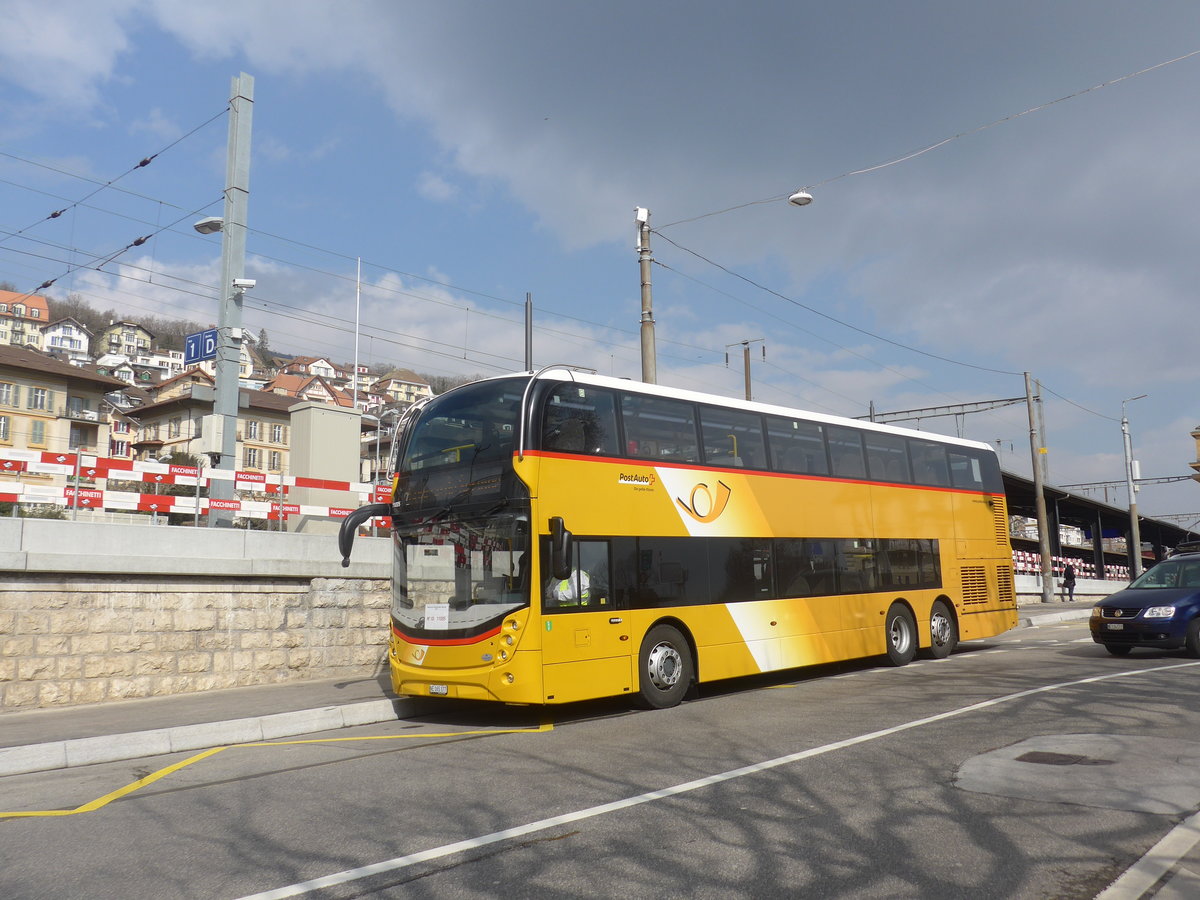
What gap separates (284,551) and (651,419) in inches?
260

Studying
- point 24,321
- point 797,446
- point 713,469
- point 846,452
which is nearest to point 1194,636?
point 846,452

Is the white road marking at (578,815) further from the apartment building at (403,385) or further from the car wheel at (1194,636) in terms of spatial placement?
the apartment building at (403,385)

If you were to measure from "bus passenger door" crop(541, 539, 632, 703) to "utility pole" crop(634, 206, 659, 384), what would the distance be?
6746mm

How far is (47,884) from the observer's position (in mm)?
4730

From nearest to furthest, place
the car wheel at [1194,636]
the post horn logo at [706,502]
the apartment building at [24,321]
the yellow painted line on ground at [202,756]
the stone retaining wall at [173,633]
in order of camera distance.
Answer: the yellow painted line on ground at [202,756] → the stone retaining wall at [173,633] → the post horn logo at [706,502] → the car wheel at [1194,636] → the apartment building at [24,321]

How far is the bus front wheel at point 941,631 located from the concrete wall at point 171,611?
9.39 metres

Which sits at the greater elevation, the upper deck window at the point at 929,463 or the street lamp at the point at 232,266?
the street lamp at the point at 232,266

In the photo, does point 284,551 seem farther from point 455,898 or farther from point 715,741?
point 455,898

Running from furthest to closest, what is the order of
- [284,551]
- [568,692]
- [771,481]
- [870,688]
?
1. [284,551]
2. [771,481]
3. [870,688]
4. [568,692]

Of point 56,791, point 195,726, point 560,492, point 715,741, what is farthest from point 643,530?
point 56,791

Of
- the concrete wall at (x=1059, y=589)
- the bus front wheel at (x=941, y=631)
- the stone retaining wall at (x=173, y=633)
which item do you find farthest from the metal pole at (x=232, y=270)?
the concrete wall at (x=1059, y=589)

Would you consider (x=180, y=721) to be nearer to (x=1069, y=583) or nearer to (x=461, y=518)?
(x=461, y=518)

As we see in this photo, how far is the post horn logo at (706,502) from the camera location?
38.7 feet

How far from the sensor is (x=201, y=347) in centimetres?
1650
